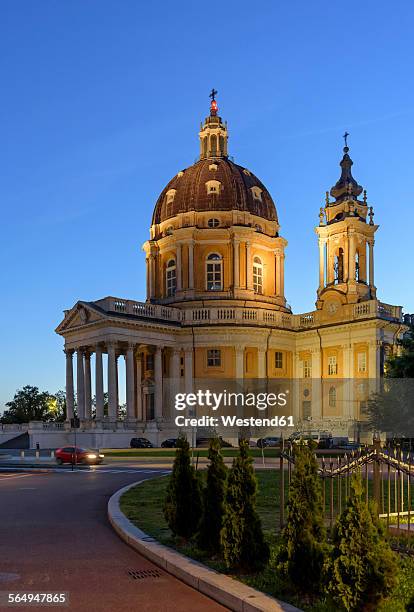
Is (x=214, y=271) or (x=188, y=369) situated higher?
(x=214, y=271)

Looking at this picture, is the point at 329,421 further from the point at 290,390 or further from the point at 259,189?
the point at 259,189

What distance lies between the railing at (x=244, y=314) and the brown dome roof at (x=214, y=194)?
36.7ft

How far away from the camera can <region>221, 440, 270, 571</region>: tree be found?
29.3 feet

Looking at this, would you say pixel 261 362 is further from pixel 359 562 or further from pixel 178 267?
pixel 359 562

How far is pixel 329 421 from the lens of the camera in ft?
195

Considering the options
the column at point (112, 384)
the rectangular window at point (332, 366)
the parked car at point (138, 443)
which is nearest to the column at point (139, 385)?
the column at point (112, 384)

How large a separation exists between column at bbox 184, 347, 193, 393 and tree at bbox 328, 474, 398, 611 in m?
54.8

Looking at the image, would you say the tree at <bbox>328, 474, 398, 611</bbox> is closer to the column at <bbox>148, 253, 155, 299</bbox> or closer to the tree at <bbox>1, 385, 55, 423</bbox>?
the column at <bbox>148, 253, 155, 299</bbox>

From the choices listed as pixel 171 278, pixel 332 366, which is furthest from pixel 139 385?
pixel 332 366

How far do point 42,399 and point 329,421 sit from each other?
5313 centimetres

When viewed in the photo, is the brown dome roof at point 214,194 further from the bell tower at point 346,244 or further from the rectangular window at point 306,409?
the rectangular window at point 306,409

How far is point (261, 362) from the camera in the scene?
62875 mm

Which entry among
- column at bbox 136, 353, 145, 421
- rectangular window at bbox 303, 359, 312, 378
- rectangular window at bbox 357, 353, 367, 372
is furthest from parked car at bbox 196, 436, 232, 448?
rectangular window at bbox 357, 353, 367, 372

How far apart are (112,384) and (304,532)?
170ft
